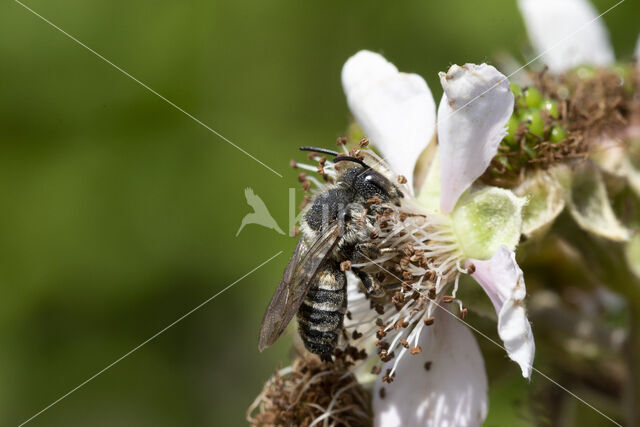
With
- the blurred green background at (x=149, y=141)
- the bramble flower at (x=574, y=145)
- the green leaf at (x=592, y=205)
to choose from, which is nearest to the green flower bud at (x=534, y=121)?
the bramble flower at (x=574, y=145)

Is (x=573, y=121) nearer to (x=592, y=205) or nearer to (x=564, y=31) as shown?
(x=592, y=205)

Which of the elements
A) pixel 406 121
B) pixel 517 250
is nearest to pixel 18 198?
pixel 406 121

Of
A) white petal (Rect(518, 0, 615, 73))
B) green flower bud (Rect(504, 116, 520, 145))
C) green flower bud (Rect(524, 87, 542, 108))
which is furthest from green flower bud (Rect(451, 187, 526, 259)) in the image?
white petal (Rect(518, 0, 615, 73))

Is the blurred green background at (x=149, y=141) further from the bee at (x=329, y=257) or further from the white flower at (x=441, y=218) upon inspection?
the bee at (x=329, y=257)

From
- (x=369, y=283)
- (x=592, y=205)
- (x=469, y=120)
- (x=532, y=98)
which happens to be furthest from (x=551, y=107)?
(x=369, y=283)

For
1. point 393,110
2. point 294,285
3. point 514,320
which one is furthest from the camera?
point 393,110
